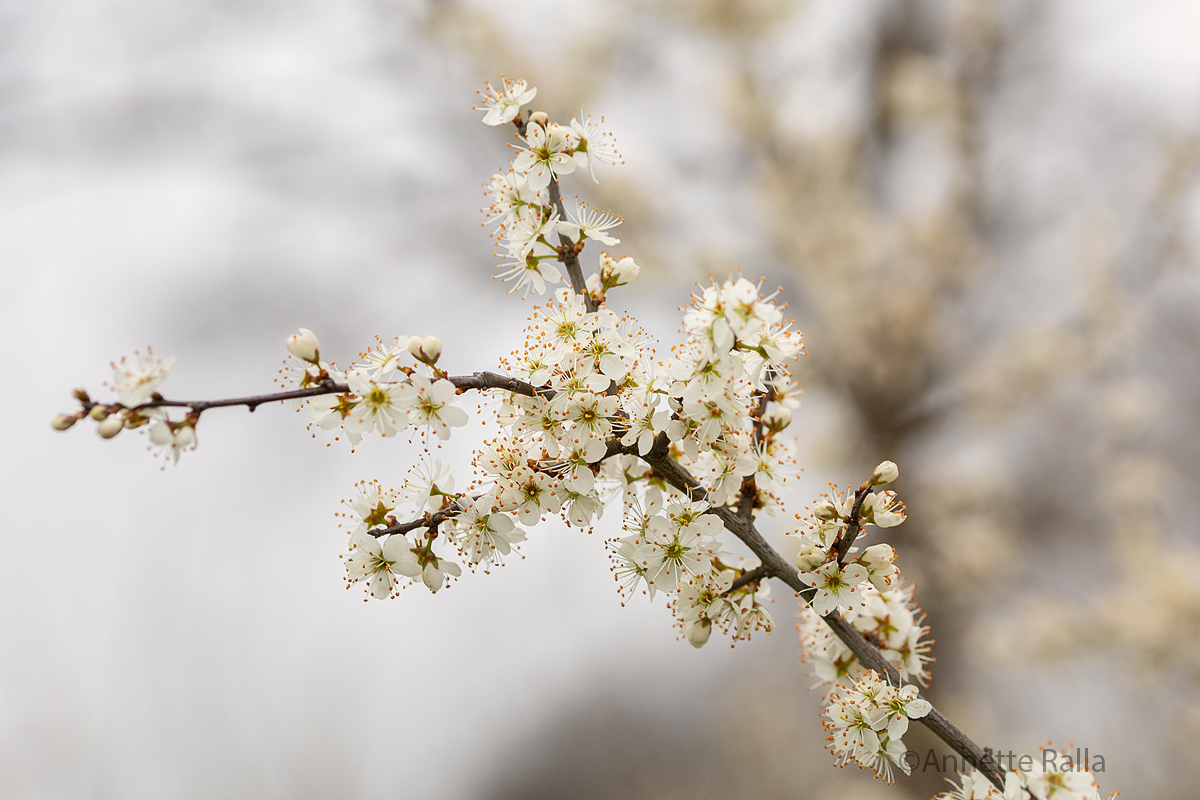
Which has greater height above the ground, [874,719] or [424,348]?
[424,348]

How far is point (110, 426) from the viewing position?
0.40 meters

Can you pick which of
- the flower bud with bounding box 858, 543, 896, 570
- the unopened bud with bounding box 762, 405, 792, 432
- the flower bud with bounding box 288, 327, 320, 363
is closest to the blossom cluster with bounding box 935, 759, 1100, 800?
the flower bud with bounding box 858, 543, 896, 570

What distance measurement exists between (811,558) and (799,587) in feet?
0.17

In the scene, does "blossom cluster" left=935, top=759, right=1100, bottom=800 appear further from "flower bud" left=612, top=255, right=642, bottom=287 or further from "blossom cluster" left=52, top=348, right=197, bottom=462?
"blossom cluster" left=52, top=348, right=197, bottom=462

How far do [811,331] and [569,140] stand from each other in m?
1.71

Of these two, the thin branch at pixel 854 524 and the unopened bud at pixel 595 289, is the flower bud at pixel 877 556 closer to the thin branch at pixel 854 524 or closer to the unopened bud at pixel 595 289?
the thin branch at pixel 854 524

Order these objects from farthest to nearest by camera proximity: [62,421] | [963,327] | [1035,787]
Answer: [963,327] < [1035,787] < [62,421]

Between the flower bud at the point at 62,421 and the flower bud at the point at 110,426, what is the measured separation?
14mm

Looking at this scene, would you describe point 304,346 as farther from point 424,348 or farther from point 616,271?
point 616,271

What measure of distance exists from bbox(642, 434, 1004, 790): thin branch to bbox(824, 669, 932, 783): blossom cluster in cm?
1

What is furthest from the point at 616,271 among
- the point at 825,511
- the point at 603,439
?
the point at 825,511

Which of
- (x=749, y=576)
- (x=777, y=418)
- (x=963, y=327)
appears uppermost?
(x=963, y=327)

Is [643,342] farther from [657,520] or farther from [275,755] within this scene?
[275,755]

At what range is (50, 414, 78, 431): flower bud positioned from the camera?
14.9 inches
